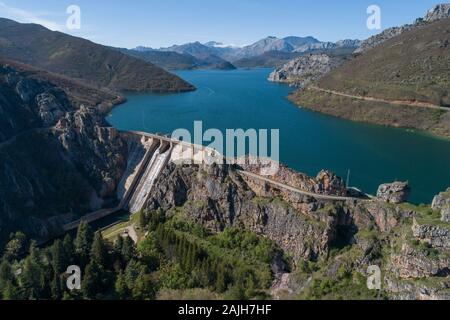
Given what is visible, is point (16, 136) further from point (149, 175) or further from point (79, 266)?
point (79, 266)

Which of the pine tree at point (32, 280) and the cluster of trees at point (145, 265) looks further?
the cluster of trees at point (145, 265)

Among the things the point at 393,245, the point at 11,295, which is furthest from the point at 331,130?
the point at 11,295

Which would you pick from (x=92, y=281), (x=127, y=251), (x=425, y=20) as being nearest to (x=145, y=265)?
(x=127, y=251)

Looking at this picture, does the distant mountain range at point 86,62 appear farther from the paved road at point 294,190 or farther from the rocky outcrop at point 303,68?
the paved road at point 294,190

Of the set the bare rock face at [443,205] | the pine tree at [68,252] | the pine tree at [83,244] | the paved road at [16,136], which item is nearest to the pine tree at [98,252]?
the pine tree at [83,244]

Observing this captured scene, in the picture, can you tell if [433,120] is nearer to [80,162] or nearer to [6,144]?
[80,162]

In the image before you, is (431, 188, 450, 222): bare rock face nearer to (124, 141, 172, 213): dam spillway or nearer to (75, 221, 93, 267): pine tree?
(75, 221, 93, 267): pine tree
